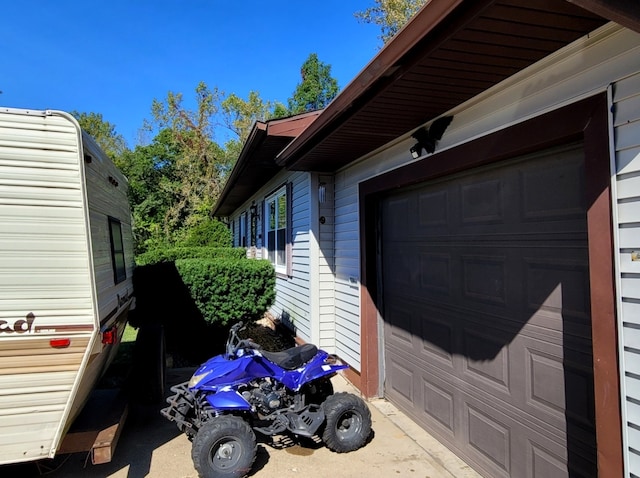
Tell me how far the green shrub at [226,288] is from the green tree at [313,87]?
2701cm

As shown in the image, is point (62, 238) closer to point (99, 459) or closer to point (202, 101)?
point (99, 459)

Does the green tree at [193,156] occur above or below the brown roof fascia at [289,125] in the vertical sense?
above

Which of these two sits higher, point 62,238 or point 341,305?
point 62,238

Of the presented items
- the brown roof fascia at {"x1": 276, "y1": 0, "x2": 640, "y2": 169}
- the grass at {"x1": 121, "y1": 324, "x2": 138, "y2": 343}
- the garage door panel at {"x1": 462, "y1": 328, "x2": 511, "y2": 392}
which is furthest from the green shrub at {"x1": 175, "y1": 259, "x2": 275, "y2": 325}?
the garage door panel at {"x1": 462, "y1": 328, "x2": 511, "y2": 392}

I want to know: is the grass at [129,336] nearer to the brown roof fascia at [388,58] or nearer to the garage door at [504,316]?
the garage door at [504,316]

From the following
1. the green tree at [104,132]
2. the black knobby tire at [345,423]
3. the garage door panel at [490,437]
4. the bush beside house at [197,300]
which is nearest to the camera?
the garage door panel at [490,437]

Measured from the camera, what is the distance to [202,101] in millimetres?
31797

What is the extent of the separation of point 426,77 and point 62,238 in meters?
2.61

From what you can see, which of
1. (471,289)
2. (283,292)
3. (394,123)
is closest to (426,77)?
(394,123)

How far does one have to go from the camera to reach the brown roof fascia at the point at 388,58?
2.12m

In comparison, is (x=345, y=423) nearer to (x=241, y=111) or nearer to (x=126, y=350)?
(x=126, y=350)

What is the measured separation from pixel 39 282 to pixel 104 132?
126ft

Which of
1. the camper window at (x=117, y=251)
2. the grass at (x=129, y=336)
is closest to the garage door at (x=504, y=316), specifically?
the camper window at (x=117, y=251)

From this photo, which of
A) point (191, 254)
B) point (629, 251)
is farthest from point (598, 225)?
point (191, 254)
